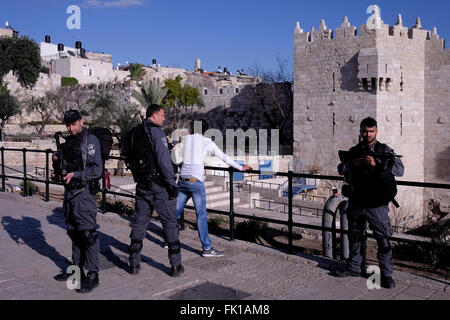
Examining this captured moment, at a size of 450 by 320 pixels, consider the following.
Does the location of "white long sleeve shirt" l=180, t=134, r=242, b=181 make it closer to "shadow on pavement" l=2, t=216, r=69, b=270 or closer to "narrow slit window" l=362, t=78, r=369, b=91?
"shadow on pavement" l=2, t=216, r=69, b=270

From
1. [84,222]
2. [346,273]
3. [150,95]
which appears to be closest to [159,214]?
[84,222]

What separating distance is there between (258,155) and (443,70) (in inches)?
339

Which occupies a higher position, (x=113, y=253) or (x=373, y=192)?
(x=373, y=192)

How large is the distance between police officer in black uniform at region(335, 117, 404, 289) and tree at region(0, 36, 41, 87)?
36.6 metres

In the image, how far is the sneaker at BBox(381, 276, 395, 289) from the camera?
3.89 metres

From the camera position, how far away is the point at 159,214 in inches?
168

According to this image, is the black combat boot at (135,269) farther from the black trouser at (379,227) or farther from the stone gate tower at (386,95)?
the stone gate tower at (386,95)

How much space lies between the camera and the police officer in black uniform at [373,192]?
3.83m

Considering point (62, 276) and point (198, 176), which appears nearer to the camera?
point (62, 276)

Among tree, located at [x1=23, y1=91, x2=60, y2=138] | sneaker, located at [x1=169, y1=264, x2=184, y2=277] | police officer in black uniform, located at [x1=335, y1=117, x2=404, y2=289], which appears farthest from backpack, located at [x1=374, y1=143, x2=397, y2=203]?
tree, located at [x1=23, y1=91, x2=60, y2=138]

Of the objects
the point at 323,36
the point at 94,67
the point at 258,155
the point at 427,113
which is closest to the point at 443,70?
the point at 427,113

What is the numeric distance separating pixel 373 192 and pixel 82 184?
2.40 metres

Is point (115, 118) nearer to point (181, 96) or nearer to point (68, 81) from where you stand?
point (181, 96)

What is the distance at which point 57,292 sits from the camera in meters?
3.85
